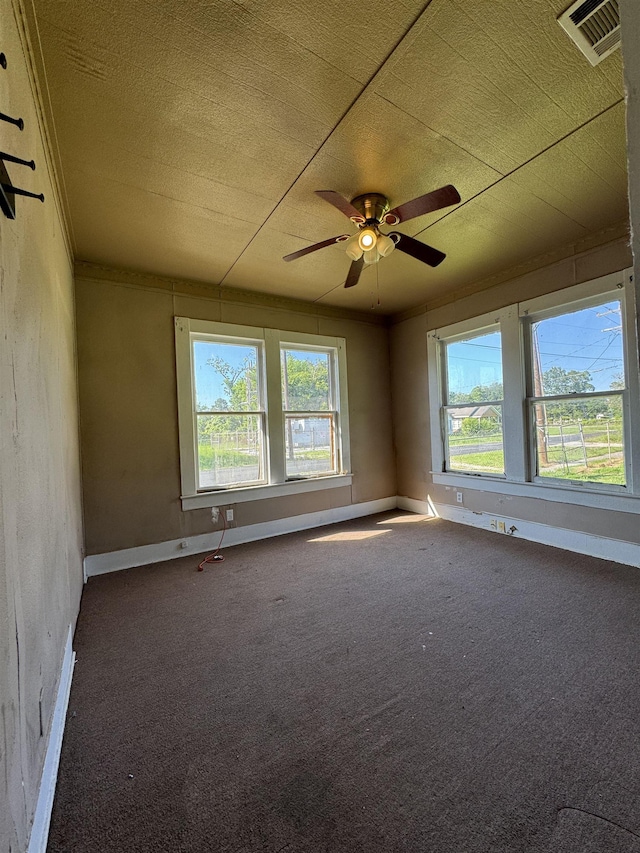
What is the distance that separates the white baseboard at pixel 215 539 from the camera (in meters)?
3.21

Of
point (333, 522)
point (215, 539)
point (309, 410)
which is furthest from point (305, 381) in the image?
point (215, 539)

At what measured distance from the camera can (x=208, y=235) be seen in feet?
9.20

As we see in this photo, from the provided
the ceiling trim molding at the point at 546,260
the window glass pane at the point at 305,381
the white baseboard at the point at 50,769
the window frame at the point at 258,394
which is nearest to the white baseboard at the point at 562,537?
the window glass pane at the point at 305,381

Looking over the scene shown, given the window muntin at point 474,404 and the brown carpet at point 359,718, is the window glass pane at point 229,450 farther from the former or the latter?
the window muntin at point 474,404

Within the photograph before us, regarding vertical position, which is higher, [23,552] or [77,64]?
[77,64]

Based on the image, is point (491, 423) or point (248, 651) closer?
point (248, 651)

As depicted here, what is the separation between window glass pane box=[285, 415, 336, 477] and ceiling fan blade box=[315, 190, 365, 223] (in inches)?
95.7

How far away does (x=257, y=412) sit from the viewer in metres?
4.05

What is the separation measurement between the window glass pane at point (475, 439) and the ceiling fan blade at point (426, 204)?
2511 mm

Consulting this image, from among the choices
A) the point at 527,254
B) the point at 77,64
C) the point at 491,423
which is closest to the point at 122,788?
the point at 77,64

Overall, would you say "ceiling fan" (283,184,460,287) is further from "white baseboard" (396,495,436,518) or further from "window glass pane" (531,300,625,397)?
"white baseboard" (396,495,436,518)

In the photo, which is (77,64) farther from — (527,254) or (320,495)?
(320,495)

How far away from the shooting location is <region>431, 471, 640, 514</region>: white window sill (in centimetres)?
297

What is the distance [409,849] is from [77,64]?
303 cm
